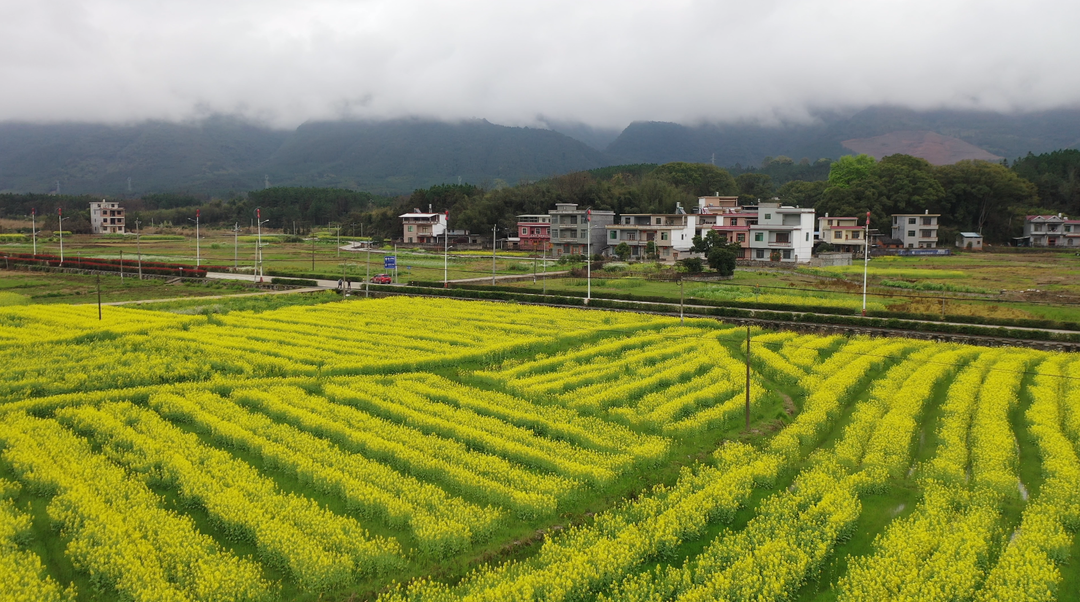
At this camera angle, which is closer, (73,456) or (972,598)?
(972,598)

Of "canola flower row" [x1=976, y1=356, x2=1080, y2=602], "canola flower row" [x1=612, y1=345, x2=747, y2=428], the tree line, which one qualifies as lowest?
"canola flower row" [x1=976, y1=356, x2=1080, y2=602]

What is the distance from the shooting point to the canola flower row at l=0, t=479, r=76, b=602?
11773mm

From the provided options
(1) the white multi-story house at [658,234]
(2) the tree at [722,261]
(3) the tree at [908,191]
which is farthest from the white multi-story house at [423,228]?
(3) the tree at [908,191]

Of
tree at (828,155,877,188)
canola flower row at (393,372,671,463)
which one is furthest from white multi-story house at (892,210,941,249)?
canola flower row at (393,372,671,463)

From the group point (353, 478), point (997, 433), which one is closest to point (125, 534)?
point (353, 478)

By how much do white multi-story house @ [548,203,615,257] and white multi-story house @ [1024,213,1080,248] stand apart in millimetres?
53560

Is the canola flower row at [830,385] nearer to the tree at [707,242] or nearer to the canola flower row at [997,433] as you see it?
the canola flower row at [997,433]

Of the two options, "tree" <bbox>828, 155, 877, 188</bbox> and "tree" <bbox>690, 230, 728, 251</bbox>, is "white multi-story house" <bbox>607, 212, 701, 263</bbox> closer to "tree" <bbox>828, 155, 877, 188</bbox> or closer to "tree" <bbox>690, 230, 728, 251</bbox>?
"tree" <bbox>690, 230, 728, 251</bbox>

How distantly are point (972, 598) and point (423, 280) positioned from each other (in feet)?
155

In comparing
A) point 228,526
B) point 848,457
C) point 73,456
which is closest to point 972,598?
point 848,457

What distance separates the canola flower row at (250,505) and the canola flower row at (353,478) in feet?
2.08

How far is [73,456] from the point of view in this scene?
17469 mm

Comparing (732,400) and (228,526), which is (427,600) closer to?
(228,526)

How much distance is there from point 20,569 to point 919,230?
315ft
